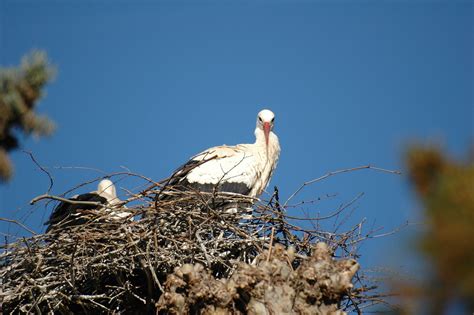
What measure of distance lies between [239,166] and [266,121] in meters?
1.04

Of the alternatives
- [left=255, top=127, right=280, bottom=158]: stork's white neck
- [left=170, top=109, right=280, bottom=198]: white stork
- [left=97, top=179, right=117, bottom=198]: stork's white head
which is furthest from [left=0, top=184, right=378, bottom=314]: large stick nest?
[left=97, top=179, right=117, bottom=198]: stork's white head

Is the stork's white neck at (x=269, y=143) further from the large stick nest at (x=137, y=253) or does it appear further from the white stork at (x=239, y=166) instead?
the large stick nest at (x=137, y=253)

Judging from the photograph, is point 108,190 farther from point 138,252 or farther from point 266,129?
point 138,252

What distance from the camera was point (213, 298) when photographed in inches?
149

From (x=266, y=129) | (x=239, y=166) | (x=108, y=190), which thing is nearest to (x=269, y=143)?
(x=266, y=129)

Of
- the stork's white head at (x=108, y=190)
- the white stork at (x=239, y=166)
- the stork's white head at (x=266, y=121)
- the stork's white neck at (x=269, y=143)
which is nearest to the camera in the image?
the white stork at (x=239, y=166)

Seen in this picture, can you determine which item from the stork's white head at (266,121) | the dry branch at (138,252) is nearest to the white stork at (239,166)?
the stork's white head at (266,121)

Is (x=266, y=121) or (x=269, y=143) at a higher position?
(x=266, y=121)

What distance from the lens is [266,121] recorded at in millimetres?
7922

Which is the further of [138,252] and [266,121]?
[266,121]

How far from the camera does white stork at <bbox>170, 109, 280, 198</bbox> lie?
6.84 m

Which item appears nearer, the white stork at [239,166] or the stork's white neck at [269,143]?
the white stork at [239,166]

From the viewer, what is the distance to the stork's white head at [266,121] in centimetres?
787

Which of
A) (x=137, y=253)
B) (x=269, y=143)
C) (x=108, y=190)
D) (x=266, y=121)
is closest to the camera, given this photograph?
(x=137, y=253)
